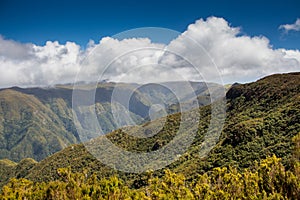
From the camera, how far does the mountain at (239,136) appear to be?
89062 mm

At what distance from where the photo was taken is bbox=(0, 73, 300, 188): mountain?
89.1 m

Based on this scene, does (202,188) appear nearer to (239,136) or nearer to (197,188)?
(197,188)

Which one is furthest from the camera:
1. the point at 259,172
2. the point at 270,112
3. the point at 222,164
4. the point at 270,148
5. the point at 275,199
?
the point at 270,112

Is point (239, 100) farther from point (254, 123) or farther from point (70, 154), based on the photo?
point (70, 154)

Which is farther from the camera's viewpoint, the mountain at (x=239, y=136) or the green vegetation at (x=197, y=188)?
the mountain at (x=239, y=136)

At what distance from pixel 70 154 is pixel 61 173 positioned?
14874 centimetres

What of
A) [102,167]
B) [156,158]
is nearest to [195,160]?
[156,158]

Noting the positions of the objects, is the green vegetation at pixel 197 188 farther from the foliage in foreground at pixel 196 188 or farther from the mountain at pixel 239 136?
the mountain at pixel 239 136

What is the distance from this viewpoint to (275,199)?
19.7 metres

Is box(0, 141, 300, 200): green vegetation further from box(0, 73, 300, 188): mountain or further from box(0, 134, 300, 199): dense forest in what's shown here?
box(0, 73, 300, 188): mountain

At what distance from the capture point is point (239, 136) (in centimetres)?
9988

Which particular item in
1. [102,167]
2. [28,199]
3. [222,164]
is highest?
[28,199]

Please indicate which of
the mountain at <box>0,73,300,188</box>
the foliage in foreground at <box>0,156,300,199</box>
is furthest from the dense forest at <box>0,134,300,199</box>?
the mountain at <box>0,73,300,188</box>

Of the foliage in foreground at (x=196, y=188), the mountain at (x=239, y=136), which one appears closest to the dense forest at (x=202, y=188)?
the foliage in foreground at (x=196, y=188)
